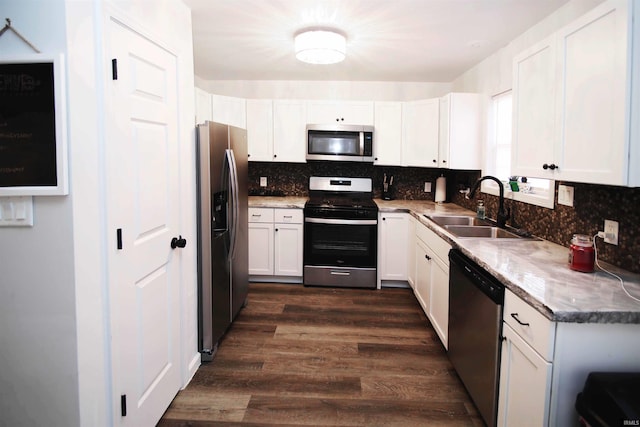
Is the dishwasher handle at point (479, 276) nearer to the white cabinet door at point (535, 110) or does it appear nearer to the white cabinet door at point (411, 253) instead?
the white cabinet door at point (535, 110)

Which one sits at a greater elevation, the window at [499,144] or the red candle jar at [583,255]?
the window at [499,144]

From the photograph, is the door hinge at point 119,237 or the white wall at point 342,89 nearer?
the door hinge at point 119,237

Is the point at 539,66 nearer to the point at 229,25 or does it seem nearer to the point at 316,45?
the point at 316,45

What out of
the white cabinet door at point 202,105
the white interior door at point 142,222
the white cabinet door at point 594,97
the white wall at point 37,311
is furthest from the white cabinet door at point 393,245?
the white wall at point 37,311

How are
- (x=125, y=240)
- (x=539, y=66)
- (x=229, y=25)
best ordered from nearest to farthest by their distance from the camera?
(x=125, y=240) → (x=539, y=66) → (x=229, y=25)

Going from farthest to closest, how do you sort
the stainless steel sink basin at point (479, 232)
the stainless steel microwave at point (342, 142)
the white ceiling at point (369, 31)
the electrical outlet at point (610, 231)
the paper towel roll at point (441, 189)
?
the paper towel roll at point (441, 189)
the stainless steel microwave at point (342, 142)
the stainless steel sink basin at point (479, 232)
the white ceiling at point (369, 31)
the electrical outlet at point (610, 231)

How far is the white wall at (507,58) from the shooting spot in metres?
2.46

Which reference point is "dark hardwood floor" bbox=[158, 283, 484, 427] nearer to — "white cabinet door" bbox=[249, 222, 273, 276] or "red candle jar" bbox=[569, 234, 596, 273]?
"white cabinet door" bbox=[249, 222, 273, 276]

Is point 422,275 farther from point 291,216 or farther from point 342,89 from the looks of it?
point 342,89

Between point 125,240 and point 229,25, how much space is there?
6.33 feet

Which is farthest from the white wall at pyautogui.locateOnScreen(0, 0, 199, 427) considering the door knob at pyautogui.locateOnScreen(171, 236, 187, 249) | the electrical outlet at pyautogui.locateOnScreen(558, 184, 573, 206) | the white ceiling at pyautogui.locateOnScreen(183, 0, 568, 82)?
the electrical outlet at pyautogui.locateOnScreen(558, 184, 573, 206)

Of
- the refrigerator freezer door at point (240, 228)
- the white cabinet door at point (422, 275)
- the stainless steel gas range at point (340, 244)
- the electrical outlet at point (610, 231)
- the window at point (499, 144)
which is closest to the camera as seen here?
the electrical outlet at point (610, 231)

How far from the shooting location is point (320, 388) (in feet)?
8.14

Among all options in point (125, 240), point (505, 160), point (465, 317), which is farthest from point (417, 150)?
point (125, 240)
